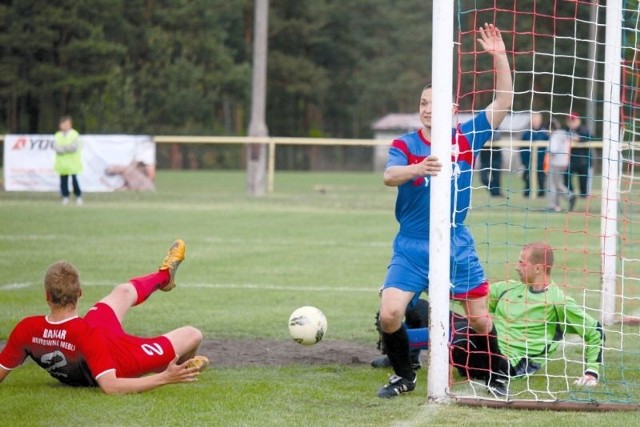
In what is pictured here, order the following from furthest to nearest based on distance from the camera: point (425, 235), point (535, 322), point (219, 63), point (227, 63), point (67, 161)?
point (219, 63) < point (227, 63) < point (67, 161) < point (535, 322) < point (425, 235)

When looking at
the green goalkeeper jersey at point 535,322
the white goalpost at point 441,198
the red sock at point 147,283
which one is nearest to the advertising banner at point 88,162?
the red sock at point 147,283

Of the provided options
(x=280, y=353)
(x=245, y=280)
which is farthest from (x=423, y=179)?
(x=245, y=280)

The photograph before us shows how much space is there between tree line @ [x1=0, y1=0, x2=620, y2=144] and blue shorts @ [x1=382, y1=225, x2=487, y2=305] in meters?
36.5

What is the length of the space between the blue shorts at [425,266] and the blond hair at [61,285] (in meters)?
1.87

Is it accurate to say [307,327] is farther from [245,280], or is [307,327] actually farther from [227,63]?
[227,63]

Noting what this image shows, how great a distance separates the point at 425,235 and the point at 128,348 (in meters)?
1.93

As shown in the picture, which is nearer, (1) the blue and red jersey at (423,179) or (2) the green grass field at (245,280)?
(2) the green grass field at (245,280)

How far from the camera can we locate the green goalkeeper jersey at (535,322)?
7055 millimetres

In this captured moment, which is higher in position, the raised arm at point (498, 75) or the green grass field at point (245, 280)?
the raised arm at point (498, 75)

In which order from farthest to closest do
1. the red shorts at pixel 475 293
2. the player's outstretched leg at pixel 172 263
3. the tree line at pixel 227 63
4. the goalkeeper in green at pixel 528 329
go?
1. the tree line at pixel 227 63
2. the player's outstretched leg at pixel 172 263
3. the goalkeeper in green at pixel 528 329
4. the red shorts at pixel 475 293

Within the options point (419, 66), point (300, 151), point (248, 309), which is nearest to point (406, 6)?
point (419, 66)

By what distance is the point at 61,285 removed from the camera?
6.19 m

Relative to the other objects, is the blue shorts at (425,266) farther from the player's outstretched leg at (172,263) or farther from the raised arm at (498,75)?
the player's outstretched leg at (172,263)

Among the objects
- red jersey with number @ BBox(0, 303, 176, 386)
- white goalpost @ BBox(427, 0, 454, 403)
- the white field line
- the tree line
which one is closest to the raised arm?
white goalpost @ BBox(427, 0, 454, 403)
